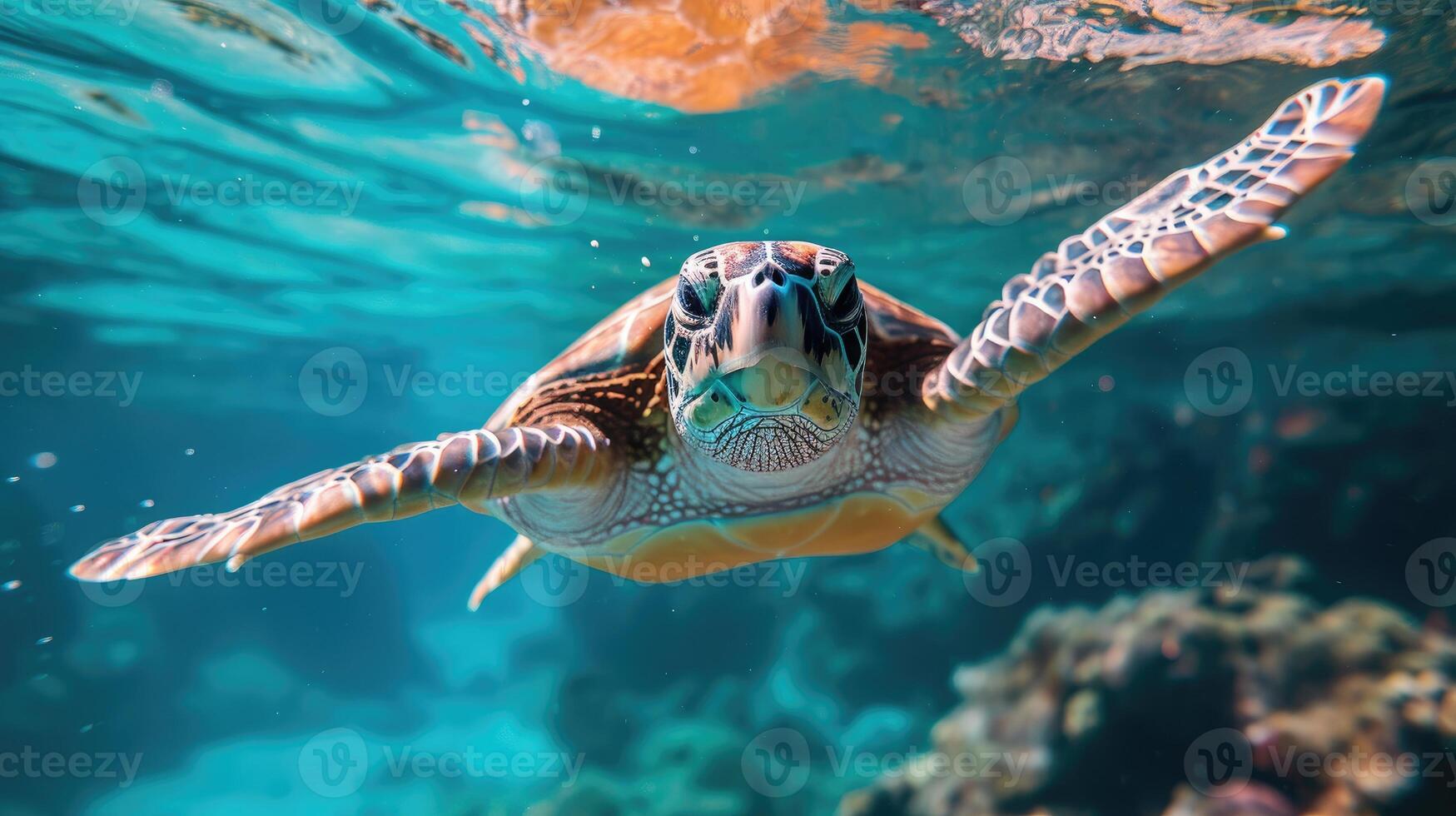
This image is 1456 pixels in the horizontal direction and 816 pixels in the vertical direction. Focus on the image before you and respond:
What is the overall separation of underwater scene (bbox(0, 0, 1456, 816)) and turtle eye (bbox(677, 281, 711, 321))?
0.06 ft

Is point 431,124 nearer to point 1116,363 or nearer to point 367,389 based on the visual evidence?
point 1116,363

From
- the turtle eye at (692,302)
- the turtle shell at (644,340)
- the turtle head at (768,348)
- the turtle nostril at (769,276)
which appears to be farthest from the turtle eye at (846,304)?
the turtle shell at (644,340)

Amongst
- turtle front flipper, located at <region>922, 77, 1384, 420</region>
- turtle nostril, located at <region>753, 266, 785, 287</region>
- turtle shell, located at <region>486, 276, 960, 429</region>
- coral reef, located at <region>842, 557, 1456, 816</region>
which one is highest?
turtle nostril, located at <region>753, 266, 785, 287</region>

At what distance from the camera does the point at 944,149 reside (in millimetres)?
8555

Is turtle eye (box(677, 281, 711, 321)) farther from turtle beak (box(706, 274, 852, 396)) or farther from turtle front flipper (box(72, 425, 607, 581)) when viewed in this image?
turtle front flipper (box(72, 425, 607, 581))

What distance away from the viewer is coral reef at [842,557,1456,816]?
404cm

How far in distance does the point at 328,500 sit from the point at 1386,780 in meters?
5.81

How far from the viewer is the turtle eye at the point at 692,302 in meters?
2.17

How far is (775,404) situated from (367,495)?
1.44m

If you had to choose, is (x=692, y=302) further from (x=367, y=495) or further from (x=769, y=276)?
(x=367, y=495)

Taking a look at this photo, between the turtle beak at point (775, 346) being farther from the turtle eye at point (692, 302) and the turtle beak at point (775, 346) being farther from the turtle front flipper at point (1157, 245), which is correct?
the turtle front flipper at point (1157, 245)

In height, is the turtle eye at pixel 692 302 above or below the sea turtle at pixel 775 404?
above

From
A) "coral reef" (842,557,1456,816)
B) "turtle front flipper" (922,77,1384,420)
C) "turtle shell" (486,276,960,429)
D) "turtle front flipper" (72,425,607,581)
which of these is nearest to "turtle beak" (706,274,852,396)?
"turtle front flipper" (922,77,1384,420)

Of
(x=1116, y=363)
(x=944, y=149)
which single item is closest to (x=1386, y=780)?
(x=944, y=149)
